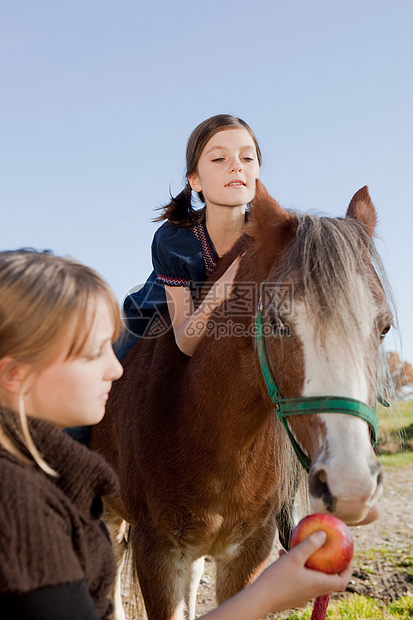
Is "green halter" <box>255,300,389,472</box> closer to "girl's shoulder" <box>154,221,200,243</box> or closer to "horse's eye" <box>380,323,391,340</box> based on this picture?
"horse's eye" <box>380,323,391,340</box>

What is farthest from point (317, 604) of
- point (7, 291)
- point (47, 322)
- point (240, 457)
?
point (7, 291)

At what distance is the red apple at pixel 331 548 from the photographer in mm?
1543

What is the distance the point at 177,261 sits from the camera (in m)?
3.34

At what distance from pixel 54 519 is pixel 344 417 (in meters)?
1.02

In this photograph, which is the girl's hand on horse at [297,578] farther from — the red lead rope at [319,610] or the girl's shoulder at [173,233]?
the girl's shoulder at [173,233]

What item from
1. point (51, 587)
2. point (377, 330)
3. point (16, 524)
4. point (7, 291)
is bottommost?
point (51, 587)

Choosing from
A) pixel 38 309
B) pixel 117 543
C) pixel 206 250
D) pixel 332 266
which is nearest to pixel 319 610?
pixel 332 266

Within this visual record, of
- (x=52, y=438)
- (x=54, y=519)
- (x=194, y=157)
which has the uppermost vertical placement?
(x=194, y=157)

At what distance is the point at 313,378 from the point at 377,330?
36 cm

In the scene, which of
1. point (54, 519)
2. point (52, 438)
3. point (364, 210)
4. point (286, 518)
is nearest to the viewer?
point (54, 519)

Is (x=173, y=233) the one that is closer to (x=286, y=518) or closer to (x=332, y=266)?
(x=332, y=266)

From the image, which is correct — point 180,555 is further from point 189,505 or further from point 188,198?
point 188,198

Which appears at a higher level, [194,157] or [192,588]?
[194,157]

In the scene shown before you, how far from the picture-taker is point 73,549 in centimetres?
129
